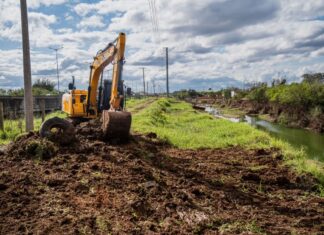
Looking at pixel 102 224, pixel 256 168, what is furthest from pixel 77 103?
pixel 102 224

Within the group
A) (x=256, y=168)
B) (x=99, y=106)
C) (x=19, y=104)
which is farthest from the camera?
(x=19, y=104)

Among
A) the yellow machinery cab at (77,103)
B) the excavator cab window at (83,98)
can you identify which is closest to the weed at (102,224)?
the yellow machinery cab at (77,103)

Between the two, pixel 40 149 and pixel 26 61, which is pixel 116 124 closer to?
pixel 40 149

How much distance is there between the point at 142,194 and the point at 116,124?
5.20 m

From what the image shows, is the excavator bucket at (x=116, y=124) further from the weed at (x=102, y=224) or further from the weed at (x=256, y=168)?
the weed at (x=102, y=224)

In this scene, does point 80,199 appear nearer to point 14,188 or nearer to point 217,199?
point 14,188

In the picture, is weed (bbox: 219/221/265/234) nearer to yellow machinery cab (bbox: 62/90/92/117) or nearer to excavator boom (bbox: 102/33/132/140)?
excavator boom (bbox: 102/33/132/140)

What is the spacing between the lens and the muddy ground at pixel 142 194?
5.56 m

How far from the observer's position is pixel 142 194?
692 centimetres

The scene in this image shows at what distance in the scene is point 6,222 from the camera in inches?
213

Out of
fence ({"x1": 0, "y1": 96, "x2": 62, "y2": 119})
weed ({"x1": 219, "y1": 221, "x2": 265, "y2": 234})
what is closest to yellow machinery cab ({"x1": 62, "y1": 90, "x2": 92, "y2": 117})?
fence ({"x1": 0, "y1": 96, "x2": 62, "y2": 119})

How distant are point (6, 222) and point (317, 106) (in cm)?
3466

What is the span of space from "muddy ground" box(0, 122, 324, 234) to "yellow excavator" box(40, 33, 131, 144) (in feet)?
2.38

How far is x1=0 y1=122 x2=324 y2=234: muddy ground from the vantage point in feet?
18.2
